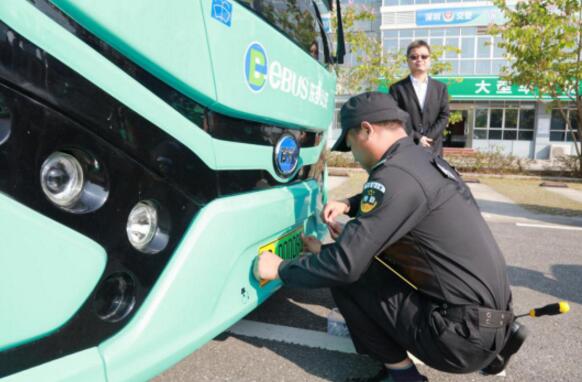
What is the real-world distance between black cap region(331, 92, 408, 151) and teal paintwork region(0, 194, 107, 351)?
3.57ft

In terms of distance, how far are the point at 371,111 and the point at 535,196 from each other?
7595 millimetres

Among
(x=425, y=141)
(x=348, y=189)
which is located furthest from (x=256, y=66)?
(x=348, y=189)

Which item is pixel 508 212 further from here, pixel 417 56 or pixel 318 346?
pixel 318 346

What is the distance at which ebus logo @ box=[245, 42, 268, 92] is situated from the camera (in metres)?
1.62

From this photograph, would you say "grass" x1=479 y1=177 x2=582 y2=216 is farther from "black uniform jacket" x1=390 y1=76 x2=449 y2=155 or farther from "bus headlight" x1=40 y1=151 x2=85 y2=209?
"bus headlight" x1=40 y1=151 x2=85 y2=209

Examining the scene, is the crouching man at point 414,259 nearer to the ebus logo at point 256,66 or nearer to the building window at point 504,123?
the ebus logo at point 256,66

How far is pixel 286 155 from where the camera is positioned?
6.73 feet

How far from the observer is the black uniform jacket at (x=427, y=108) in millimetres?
3572

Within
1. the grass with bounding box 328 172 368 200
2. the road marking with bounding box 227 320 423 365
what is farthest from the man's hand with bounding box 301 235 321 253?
the grass with bounding box 328 172 368 200

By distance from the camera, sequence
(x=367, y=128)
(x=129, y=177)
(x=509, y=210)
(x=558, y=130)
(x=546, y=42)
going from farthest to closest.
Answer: (x=558, y=130) → (x=546, y=42) → (x=509, y=210) → (x=367, y=128) → (x=129, y=177)

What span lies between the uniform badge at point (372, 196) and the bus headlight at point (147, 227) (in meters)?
0.71

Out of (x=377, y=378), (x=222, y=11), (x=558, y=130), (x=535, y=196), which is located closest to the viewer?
(x=222, y=11)

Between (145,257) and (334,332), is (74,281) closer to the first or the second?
(145,257)

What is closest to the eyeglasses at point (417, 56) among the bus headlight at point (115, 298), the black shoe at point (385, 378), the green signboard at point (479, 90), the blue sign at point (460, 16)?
the black shoe at point (385, 378)
